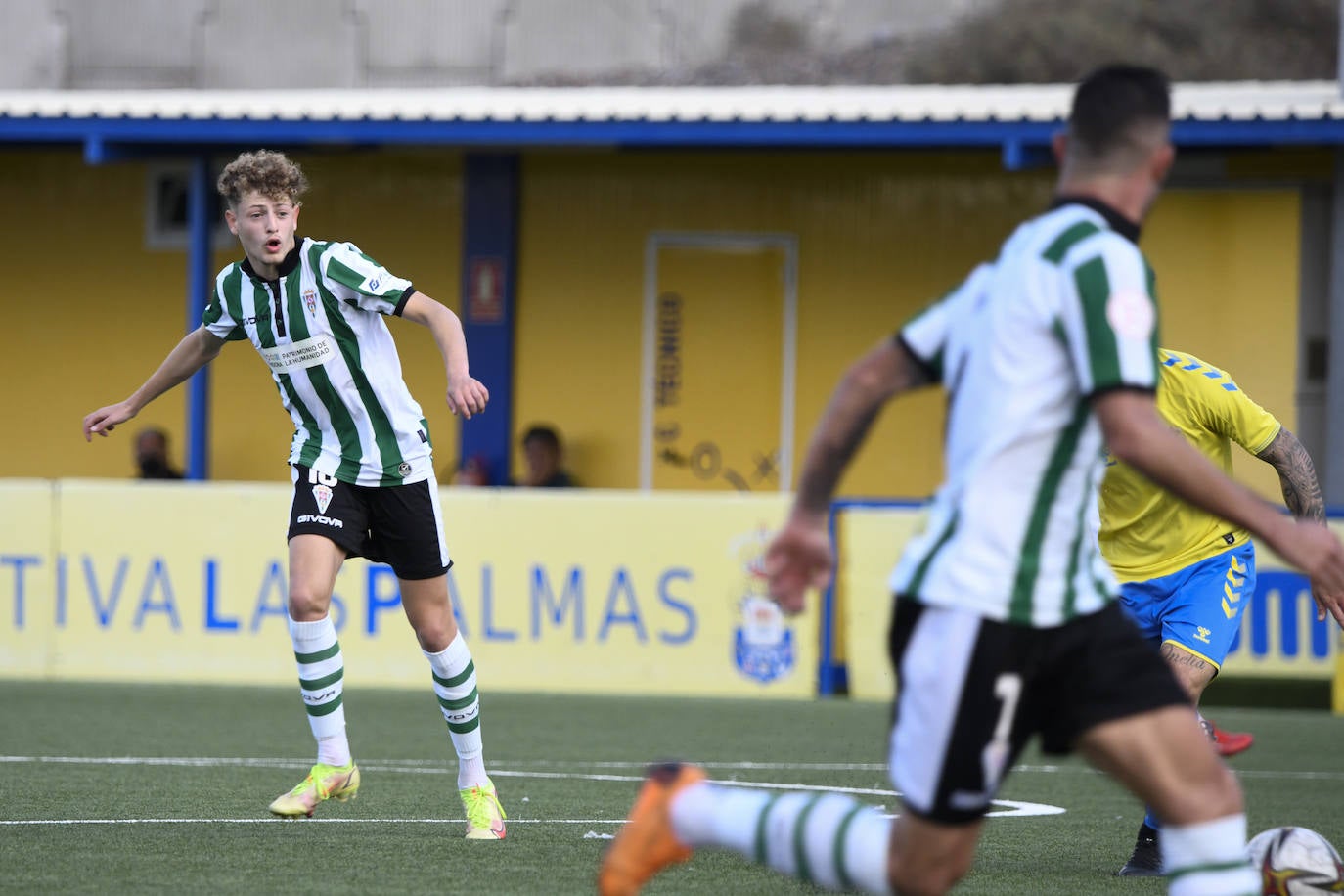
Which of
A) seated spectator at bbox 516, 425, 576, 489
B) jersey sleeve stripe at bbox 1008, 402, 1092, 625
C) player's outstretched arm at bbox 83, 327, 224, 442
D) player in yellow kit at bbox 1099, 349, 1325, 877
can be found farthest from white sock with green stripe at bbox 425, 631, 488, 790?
seated spectator at bbox 516, 425, 576, 489

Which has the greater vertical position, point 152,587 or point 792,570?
point 792,570

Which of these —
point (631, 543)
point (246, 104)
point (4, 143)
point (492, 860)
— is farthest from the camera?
point (4, 143)

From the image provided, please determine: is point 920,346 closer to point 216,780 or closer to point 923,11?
point 216,780

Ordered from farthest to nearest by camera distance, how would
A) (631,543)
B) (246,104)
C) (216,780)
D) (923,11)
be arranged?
1. (923,11)
2. (246,104)
3. (631,543)
4. (216,780)

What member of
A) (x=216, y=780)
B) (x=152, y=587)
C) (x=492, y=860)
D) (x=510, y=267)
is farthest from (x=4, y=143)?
(x=492, y=860)

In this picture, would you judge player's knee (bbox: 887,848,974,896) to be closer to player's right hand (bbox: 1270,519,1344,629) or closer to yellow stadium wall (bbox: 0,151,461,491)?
player's right hand (bbox: 1270,519,1344,629)

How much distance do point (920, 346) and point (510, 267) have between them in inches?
518

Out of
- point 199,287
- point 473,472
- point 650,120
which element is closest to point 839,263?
point 650,120

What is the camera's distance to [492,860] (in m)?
5.56

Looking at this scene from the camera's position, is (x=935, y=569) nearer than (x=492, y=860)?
Yes

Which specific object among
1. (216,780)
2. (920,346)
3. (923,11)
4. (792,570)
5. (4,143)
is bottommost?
(216,780)

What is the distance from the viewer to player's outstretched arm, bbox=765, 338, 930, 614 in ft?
12.0

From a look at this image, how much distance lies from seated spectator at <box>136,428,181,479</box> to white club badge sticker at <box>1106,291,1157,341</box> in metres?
13.6

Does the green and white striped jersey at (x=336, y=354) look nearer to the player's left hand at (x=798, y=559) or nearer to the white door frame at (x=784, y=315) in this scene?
the player's left hand at (x=798, y=559)
